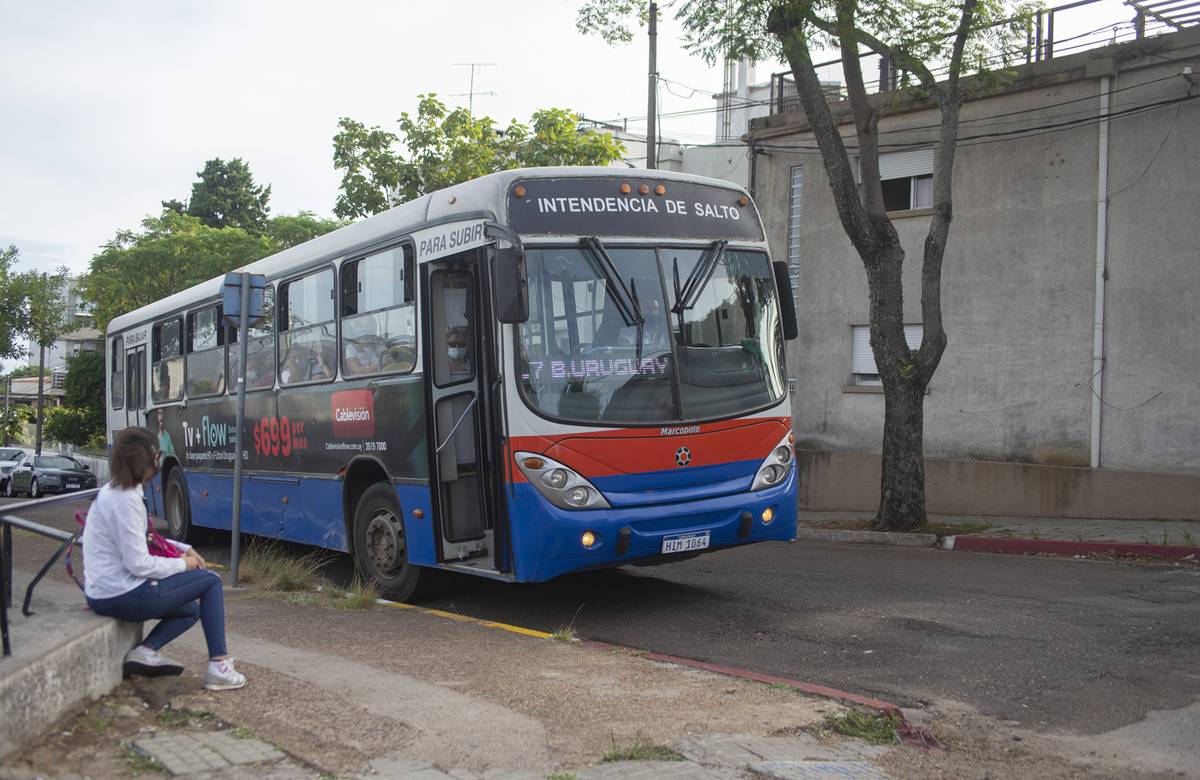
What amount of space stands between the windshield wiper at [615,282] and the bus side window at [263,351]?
4.72 m

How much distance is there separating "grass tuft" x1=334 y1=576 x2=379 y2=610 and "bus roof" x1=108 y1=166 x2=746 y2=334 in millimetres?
2878

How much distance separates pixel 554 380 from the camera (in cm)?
789

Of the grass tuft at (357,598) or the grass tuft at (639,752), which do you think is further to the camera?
the grass tuft at (357,598)

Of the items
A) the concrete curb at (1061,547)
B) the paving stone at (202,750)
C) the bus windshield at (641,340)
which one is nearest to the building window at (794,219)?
the concrete curb at (1061,547)

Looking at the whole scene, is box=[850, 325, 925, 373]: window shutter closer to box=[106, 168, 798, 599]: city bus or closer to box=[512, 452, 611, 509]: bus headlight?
box=[106, 168, 798, 599]: city bus

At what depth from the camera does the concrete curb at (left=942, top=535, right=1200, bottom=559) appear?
40.0 ft

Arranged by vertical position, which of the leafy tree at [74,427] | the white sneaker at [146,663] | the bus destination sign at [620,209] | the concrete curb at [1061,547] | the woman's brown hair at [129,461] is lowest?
the leafy tree at [74,427]

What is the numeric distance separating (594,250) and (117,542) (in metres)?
3.90

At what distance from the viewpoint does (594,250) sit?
8.16 meters

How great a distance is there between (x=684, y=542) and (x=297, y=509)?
4.57 metres

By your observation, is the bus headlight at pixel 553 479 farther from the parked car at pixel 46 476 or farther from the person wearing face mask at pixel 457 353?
the parked car at pixel 46 476

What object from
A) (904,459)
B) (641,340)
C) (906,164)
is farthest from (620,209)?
(906,164)

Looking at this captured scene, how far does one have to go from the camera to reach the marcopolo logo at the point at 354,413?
377 inches

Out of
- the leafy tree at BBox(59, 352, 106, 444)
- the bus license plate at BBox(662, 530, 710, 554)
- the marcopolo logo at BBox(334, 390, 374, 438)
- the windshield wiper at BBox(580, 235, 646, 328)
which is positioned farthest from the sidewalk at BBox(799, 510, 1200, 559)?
the leafy tree at BBox(59, 352, 106, 444)
